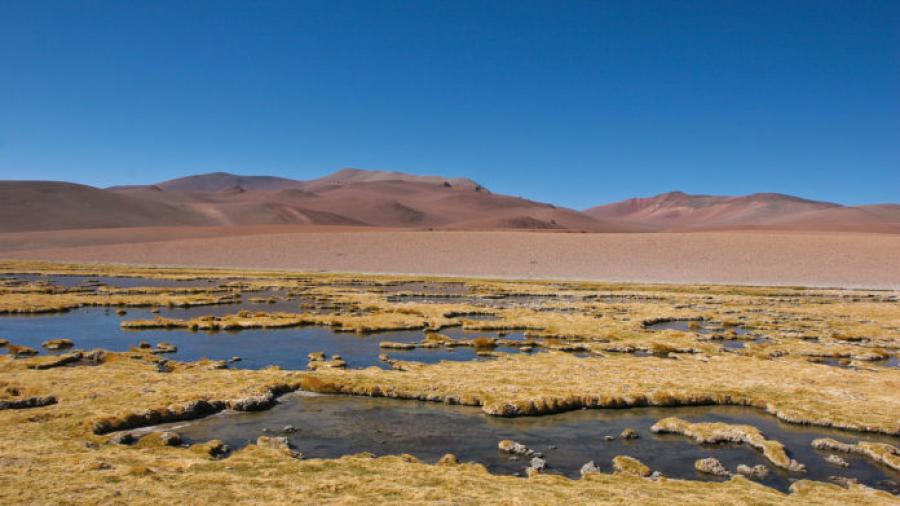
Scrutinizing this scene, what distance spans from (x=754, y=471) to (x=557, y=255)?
7456 centimetres

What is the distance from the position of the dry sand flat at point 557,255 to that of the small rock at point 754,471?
2396 inches

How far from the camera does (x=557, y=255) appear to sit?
287ft

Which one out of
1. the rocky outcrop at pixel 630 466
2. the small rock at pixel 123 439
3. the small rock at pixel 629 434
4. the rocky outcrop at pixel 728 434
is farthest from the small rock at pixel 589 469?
the small rock at pixel 123 439

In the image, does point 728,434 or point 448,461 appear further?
point 728,434

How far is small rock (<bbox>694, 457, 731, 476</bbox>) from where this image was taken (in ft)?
44.1

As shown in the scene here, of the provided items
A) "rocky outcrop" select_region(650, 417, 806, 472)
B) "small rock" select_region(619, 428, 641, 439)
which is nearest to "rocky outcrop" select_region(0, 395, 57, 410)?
"small rock" select_region(619, 428, 641, 439)

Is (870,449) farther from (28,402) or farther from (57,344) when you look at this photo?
(57,344)

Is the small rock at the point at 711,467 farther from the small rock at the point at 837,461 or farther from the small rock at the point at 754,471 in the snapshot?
the small rock at the point at 837,461

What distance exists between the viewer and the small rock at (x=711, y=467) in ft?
44.1

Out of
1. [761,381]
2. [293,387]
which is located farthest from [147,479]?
[761,381]

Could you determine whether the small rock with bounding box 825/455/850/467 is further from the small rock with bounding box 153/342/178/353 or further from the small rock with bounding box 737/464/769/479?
the small rock with bounding box 153/342/178/353

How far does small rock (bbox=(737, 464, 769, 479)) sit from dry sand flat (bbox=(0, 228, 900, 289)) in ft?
200

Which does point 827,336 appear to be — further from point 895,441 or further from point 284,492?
point 284,492

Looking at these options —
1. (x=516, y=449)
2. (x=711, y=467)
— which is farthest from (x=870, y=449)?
(x=516, y=449)
